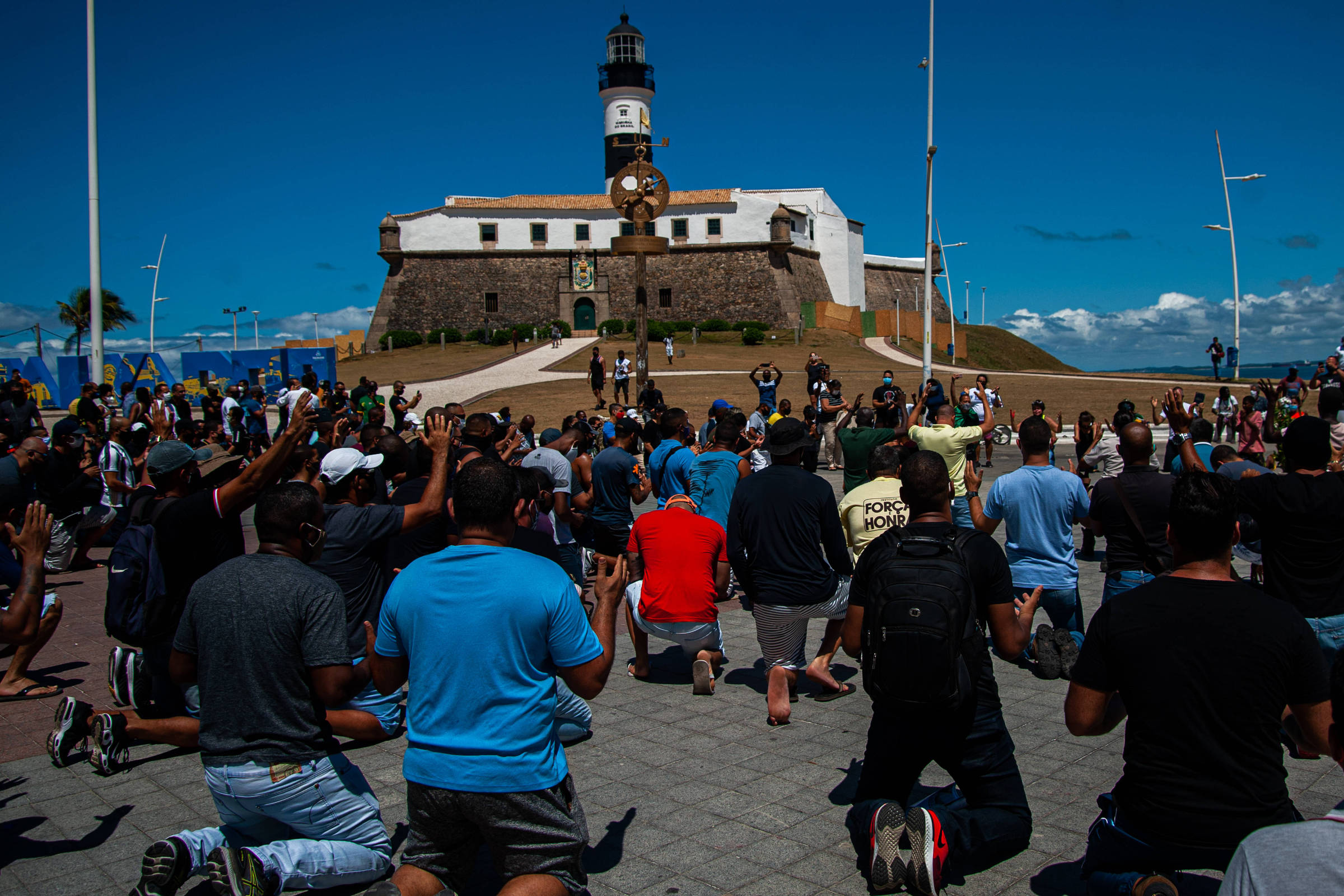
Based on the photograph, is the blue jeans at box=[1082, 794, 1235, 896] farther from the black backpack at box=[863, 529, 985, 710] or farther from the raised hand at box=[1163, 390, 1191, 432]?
the raised hand at box=[1163, 390, 1191, 432]

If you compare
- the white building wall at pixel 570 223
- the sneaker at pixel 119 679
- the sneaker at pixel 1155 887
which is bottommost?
the sneaker at pixel 1155 887

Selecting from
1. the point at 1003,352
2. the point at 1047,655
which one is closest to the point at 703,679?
the point at 1047,655

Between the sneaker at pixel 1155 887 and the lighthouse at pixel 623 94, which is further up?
the lighthouse at pixel 623 94

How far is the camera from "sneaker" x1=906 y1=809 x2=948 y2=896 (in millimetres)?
3332

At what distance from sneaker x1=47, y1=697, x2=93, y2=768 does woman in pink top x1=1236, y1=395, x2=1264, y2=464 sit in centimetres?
1120

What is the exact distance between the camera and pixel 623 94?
6153cm

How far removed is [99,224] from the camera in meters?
16.5

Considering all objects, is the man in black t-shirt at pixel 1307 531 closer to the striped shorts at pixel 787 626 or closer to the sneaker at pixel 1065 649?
the sneaker at pixel 1065 649

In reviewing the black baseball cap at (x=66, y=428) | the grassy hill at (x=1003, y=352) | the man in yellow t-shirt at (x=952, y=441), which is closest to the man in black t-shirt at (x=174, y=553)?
the man in yellow t-shirt at (x=952, y=441)

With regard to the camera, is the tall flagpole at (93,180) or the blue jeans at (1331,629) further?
the tall flagpole at (93,180)

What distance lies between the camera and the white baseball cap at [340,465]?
4910 mm

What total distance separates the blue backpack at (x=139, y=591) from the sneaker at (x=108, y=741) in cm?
36

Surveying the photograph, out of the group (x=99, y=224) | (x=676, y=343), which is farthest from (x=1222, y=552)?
(x=676, y=343)

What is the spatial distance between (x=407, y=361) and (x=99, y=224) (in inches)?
1147
